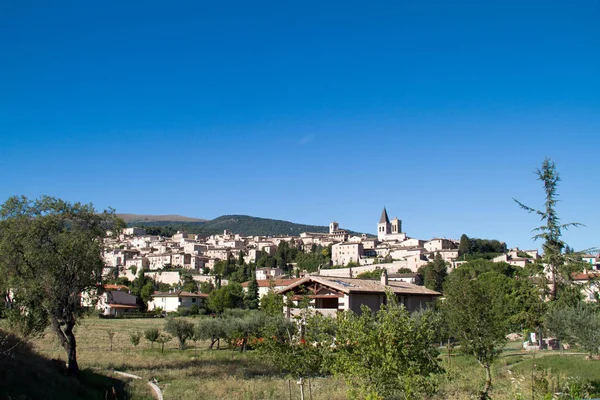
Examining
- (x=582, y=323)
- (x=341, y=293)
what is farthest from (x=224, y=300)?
(x=582, y=323)

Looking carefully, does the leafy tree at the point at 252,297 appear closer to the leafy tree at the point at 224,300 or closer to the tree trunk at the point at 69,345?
the leafy tree at the point at 224,300

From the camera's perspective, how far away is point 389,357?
31.9 ft

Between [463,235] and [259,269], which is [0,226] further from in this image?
[463,235]

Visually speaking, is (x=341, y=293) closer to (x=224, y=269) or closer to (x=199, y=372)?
(x=199, y=372)

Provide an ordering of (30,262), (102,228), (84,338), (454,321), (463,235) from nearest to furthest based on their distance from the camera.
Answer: (454,321)
(30,262)
(102,228)
(84,338)
(463,235)

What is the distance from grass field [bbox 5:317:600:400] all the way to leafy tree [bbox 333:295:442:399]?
5.76ft

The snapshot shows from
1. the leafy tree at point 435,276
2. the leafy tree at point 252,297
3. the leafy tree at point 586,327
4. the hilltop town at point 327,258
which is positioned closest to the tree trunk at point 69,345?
the leafy tree at point 586,327

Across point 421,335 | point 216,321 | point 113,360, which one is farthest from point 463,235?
point 421,335

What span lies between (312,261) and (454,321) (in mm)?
136222

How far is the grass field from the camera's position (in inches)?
629

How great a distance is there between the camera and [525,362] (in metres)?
23.8

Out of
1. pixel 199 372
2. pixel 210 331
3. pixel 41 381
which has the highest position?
pixel 41 381

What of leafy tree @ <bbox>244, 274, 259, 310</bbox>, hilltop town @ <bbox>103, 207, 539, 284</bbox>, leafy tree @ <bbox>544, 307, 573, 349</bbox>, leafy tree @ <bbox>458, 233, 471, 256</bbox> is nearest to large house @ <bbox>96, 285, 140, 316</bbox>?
leafy tree @ <bbox>244, 274, 259, 310</bbox>

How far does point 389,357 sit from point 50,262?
652 inches
